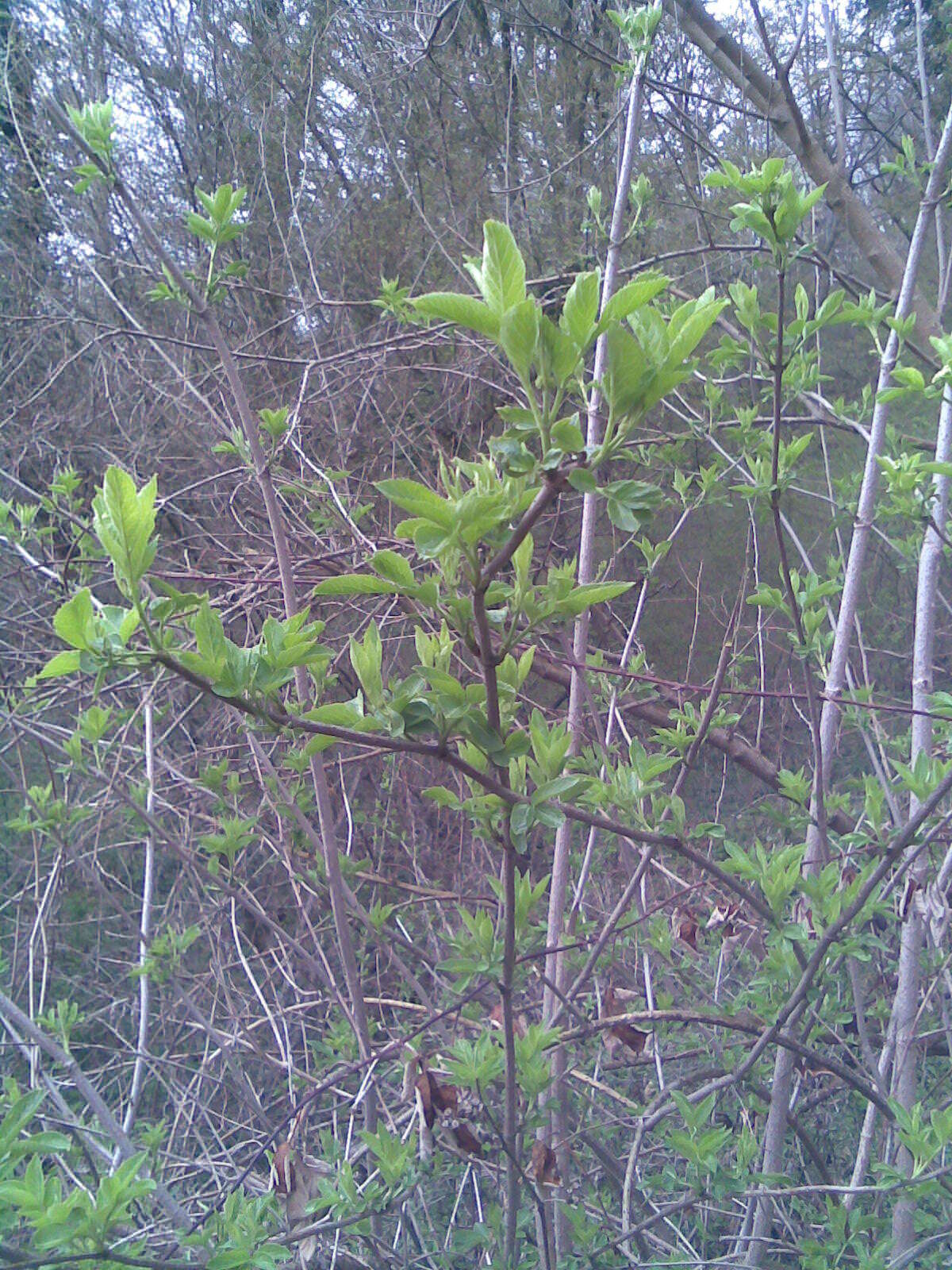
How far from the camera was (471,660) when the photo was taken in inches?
104

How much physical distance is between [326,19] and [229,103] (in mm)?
749

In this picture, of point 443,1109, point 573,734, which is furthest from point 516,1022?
point 573,734

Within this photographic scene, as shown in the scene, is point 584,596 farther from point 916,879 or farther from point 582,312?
point 916,879

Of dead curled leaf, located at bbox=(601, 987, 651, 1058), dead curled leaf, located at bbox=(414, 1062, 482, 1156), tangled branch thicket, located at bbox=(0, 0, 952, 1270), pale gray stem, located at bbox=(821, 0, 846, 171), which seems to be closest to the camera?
tangled branch thicket, located at bbox=(0, 0, 952, 1270)

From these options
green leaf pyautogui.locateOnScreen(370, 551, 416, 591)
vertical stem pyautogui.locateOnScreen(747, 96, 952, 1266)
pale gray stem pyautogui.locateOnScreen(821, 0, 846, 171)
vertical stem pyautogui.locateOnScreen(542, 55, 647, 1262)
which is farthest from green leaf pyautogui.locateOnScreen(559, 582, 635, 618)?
pale gray stem pyautogui.locateOnScreen(821, 0, 846, 171)

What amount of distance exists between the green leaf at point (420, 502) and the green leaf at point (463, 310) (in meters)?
0.16

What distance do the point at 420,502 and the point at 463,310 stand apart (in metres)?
0.19

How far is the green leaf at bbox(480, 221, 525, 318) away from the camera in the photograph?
0.85 meters

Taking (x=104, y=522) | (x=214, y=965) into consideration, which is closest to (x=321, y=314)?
(x=214, y=965)

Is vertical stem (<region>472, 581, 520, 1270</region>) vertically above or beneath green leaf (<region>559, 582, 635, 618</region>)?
beneath

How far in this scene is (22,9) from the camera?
5.65 meters

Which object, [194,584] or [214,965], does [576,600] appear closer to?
[214,965]

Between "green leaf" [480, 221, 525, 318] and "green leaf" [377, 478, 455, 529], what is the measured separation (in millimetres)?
186

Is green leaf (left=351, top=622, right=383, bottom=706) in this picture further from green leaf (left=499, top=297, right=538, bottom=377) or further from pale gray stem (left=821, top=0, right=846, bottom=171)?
pale gray stem (left=821, top=0, right=846, bottom=171)
